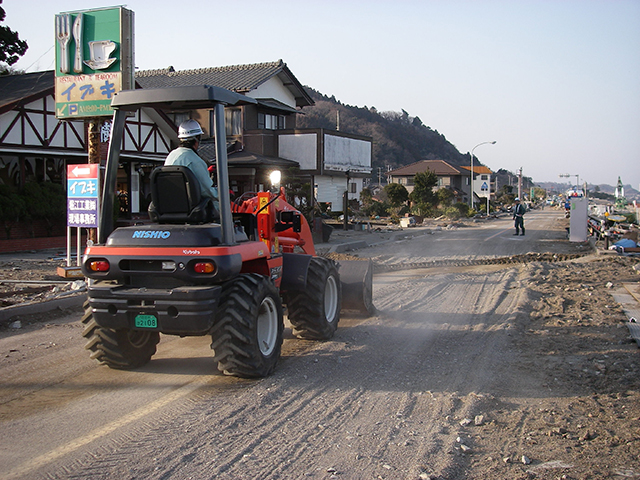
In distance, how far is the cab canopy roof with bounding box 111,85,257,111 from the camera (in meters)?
5.84

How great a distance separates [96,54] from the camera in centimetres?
1301

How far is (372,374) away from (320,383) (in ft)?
2.08

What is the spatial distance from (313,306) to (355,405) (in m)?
2.24

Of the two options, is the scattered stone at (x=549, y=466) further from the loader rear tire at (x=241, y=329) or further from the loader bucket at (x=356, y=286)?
the loader bucket at (x=356, y=286)

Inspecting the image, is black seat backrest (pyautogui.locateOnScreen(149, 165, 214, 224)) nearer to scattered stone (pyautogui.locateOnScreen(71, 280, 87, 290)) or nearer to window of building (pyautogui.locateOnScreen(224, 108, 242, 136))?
scattered stone (pyautogui.locateOnScreen(71, 280, 87, 290))

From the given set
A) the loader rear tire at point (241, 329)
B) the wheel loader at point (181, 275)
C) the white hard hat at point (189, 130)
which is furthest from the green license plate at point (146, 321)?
the white hard hat at point (189, 130)

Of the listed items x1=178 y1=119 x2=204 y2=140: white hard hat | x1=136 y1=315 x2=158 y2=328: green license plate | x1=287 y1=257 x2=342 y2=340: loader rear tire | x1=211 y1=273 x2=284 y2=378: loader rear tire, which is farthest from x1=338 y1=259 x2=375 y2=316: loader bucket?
x1=136 y1=315 x2=158 y2=328: green license plate

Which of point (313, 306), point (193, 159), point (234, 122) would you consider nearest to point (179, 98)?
point (193, 159)

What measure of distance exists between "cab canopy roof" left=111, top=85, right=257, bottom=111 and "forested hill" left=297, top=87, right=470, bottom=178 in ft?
348

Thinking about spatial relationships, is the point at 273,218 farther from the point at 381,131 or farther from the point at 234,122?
the point at 381,131

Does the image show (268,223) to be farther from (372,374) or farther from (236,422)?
(236,422)

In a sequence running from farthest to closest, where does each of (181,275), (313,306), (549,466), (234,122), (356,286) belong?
1. (234,122)
2. (356,286)
3. (313,306)
4. (181,275)
5. (549,466)

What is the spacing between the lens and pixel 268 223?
7781 millimetres

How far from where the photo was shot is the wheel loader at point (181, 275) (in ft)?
18.7
